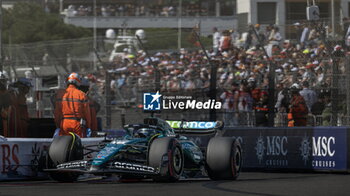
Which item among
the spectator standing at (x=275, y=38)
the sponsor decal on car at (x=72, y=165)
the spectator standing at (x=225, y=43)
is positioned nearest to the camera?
the sponsor decal on car at (x=72, y=165)

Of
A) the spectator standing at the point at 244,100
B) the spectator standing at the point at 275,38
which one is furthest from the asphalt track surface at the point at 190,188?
the spectator standing at the point at 275,38

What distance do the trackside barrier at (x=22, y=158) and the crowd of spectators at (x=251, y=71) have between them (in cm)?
539

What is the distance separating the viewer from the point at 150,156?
1171cm

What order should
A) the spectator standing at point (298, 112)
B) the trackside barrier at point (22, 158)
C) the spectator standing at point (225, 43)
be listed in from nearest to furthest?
1. the trackside barrier at point (22, 158)
2. the spectator standing at point (298, 112)
3. the spectator standing at point (225, 43)

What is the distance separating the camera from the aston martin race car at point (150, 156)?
11.6 meters

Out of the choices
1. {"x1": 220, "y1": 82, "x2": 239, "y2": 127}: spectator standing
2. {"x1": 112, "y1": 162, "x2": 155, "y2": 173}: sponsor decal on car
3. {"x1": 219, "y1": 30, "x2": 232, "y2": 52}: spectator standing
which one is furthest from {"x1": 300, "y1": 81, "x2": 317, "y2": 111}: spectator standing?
{"x1": 112, "y1": 162, "x2": 155, "y2": 173}: sponsor decal on car

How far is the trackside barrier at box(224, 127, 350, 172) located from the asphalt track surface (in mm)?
2332

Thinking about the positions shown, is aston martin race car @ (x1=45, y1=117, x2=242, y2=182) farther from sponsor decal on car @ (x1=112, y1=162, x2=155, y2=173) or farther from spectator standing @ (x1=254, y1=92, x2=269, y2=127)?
spectator standing @ (x1=254, y1=92, x2=269, y2=127)

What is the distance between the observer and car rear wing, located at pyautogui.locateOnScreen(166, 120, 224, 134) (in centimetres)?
1359

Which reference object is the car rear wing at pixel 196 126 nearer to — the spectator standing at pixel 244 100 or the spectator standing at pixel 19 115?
the spectator standing at pixel 19 115

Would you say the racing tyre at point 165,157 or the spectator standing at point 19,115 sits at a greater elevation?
the spectator standing at point 19,115

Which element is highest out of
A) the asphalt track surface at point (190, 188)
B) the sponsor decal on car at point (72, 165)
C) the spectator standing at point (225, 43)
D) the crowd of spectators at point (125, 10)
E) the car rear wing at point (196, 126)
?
the crowd of spectators at point (125, 10)

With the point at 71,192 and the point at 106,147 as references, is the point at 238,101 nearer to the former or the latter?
the point at 106,147

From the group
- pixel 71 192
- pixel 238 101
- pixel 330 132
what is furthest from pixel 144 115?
pixel 71 192
